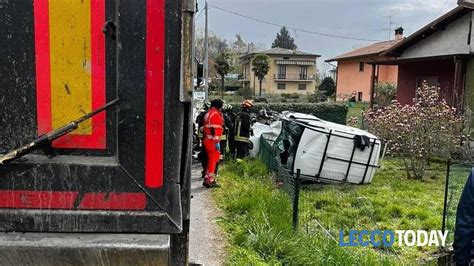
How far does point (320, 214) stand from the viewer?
8781mm

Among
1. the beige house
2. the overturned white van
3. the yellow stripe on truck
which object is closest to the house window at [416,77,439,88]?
the overturned white van

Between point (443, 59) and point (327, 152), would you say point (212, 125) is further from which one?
point (443, 59)

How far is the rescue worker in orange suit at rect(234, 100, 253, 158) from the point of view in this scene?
12.8m

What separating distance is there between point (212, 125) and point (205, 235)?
12.7 ft

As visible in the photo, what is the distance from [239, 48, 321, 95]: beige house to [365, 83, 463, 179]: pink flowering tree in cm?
5472

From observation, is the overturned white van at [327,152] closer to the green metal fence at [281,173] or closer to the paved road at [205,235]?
the green metal fence at [281,173]

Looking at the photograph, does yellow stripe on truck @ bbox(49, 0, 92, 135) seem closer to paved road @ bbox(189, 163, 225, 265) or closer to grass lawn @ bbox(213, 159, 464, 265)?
paved road @ bbox(189, 163, 225, 265)

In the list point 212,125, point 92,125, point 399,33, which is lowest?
point 212,125

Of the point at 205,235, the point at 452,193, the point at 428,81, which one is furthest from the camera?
the point at 428,81

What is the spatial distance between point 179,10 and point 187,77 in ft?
0.74

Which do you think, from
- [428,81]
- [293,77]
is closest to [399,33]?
[428,81]

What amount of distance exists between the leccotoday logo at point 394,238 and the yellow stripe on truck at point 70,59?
5.84 m

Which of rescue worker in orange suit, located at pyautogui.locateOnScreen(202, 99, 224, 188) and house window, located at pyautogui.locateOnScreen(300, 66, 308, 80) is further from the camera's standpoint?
house window, located at pyautogui.locateOnScreen(300, 66, 308, 80)

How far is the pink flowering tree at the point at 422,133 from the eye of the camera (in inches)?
535
